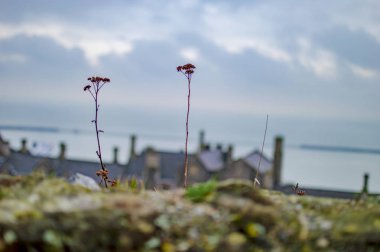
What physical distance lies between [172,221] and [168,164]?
75.4 meters

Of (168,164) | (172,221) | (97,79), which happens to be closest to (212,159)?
(168,164)

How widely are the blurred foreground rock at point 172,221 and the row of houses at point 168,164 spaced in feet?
195

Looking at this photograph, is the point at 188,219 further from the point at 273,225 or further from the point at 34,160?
the point at 34,160

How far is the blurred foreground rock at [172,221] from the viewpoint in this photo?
2.77 metres

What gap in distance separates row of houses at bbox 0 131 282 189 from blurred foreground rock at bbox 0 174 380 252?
59.4 metres

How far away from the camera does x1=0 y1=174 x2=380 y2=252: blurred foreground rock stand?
2.77m

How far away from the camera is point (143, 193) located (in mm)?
3457

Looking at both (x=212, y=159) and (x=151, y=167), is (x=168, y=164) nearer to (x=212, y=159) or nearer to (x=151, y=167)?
(x=151, y=167)

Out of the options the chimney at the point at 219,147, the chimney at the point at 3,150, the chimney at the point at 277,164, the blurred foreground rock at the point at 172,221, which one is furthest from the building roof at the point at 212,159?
the blurred foreground rock at the point at 172,221

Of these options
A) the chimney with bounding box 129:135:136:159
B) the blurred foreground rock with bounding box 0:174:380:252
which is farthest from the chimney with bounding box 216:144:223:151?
the blurred foreground rock with bounding box 0:174:380:252

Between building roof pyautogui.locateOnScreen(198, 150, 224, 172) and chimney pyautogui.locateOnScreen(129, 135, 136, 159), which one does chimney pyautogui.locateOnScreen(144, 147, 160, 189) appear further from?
chimney pyautogui.locateOnScreen(129, 135, 136, 159)

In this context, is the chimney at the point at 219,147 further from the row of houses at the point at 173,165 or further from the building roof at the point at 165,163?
the building roof at the point at 165,163

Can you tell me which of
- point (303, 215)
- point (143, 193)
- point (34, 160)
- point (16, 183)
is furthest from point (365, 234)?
point (34, 160)

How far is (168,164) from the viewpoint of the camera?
78.2m
